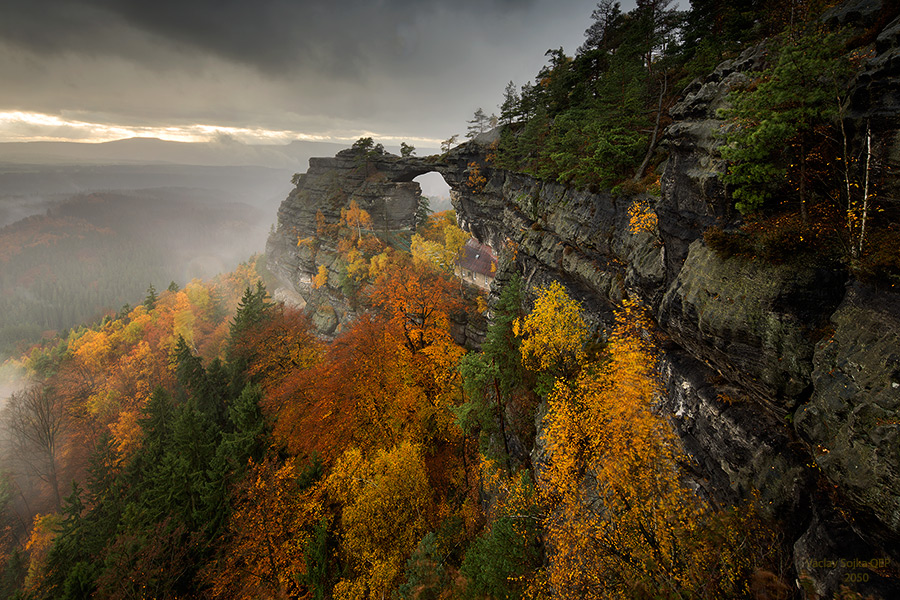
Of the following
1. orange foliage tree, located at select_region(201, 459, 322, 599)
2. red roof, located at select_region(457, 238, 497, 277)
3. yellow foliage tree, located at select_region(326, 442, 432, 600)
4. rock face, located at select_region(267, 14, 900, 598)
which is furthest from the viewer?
red roof, located at select_region(457, 238, 497, 277)

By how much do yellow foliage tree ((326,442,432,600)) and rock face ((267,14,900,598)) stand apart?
1458 cm

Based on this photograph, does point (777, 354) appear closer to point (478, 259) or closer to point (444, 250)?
point (478, 259)

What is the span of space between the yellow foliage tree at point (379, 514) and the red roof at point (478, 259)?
23550 millimetres

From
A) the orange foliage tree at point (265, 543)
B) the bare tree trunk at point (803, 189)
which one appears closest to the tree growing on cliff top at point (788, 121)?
the bare tree trunk at point (803, 189)

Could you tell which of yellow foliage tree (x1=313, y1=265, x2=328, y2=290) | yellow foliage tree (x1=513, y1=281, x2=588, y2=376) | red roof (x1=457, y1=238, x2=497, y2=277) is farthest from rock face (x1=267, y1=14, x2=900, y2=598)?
yellow foliage tree (x1=313, y1=265, x2=328, y2=290)

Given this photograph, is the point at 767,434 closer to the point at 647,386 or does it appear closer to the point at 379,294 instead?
the point at 647,386

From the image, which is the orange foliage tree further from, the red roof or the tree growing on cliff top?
the red roof

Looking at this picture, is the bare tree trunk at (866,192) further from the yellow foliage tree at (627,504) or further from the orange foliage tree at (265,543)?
the orange foliage tree at (265,543)

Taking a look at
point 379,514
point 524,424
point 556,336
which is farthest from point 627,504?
point 379,514

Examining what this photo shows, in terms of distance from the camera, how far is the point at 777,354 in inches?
329

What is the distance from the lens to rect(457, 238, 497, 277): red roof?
125ft

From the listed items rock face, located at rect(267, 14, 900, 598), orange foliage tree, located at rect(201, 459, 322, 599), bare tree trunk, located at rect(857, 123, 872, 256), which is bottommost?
orange foliage tree, located at rect(201, 459, 322, 599)

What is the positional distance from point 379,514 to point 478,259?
30.8 metres

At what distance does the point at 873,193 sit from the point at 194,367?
4478 cm
